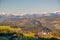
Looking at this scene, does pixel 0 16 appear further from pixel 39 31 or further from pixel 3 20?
pixel 39 31

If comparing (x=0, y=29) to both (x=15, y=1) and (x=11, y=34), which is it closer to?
(x=11, y=34)

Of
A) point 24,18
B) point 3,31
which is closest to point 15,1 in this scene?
point 24,18

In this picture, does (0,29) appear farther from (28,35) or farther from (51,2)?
(51,2)

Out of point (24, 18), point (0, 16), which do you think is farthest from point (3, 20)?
point (24, 18)

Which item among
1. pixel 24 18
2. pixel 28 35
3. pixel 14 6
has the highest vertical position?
pixel 14 6

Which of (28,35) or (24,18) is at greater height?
(24,18)

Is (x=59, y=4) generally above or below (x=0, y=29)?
above

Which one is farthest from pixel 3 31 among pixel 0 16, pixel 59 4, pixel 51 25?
pixel 59 4
